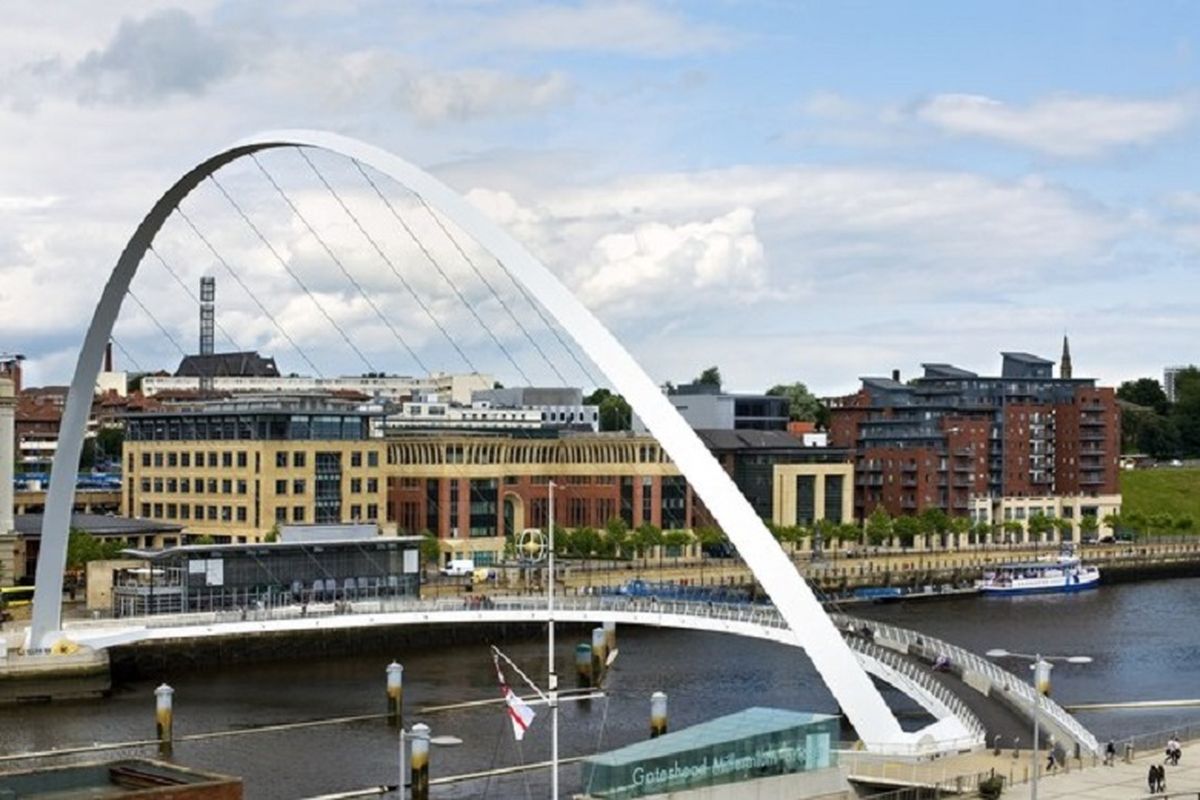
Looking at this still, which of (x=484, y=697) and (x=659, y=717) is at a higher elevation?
(x=659, y=717)

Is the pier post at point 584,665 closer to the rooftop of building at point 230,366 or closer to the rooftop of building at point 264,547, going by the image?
the rooftop of building at point 264,547

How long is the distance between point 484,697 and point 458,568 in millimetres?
35127

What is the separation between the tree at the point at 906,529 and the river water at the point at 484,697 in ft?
121

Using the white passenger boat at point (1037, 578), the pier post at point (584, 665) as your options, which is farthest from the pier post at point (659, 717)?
the white passenger boat at point (1037, 578)

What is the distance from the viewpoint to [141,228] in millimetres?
64312

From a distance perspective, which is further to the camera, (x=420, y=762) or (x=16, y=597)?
(x=16, y=597)

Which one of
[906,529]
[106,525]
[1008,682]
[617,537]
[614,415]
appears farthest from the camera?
[614,415]

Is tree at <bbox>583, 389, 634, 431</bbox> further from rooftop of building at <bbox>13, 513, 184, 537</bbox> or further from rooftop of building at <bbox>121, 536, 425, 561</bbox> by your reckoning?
rooftop of building at <bbox>121, 536, 425, 561</bbox>

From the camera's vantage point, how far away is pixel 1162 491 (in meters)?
170

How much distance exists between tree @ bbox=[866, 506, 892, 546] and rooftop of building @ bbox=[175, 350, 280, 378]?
2656 inches

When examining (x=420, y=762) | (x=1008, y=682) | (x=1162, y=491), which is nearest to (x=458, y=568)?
(x=1008, y=682)

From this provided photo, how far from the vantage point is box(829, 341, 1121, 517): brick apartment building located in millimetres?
139000

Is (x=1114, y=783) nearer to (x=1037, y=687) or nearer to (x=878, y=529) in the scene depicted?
(x=1037, y=687)

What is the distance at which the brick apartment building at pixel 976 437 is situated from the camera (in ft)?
456
